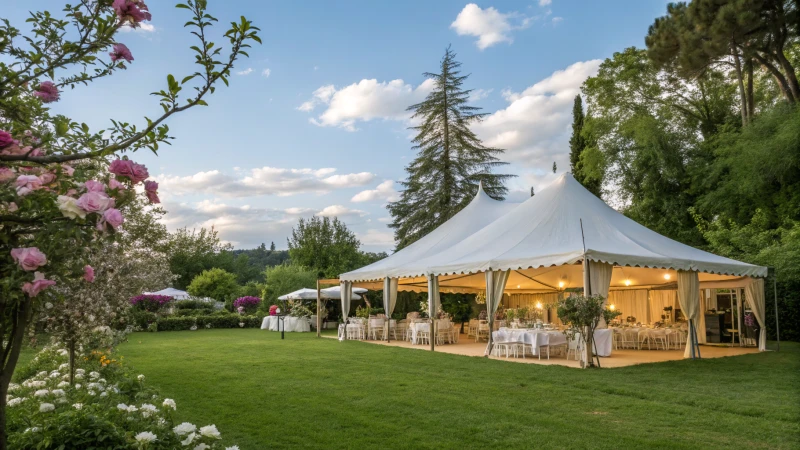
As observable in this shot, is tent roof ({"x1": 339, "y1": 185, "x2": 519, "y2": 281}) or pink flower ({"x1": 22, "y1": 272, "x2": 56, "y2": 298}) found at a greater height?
tent roof ({"x1": 339, "y1": 185, "x2": 519, "y2": 281})

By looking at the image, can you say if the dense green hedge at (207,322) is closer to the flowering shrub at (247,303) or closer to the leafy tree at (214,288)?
the flowering shrub at (247,303)

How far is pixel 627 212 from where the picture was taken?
78.3 feet

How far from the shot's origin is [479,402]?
21.4ft

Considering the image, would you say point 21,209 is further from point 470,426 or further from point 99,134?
point 470,426

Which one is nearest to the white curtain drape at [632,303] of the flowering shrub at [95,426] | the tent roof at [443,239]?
the tent roof at [443,239]

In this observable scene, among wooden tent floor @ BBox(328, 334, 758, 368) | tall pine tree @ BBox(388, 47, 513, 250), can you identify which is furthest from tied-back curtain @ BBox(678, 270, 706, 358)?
tall pine tree @ BBox(388, 47, 513, 250)

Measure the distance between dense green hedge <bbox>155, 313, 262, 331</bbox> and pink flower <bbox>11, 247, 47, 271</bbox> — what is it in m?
20.3

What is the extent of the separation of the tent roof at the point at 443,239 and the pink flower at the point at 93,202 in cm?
1250

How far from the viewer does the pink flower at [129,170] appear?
1.73 m

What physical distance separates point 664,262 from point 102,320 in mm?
9045

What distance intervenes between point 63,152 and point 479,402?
533cm

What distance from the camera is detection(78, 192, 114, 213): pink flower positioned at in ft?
4.98

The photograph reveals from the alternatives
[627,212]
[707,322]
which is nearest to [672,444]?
[707,322]

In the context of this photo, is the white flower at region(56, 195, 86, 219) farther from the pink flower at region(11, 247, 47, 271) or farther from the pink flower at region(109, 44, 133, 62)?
the pink flower at region(109, 44, 133, 62)
